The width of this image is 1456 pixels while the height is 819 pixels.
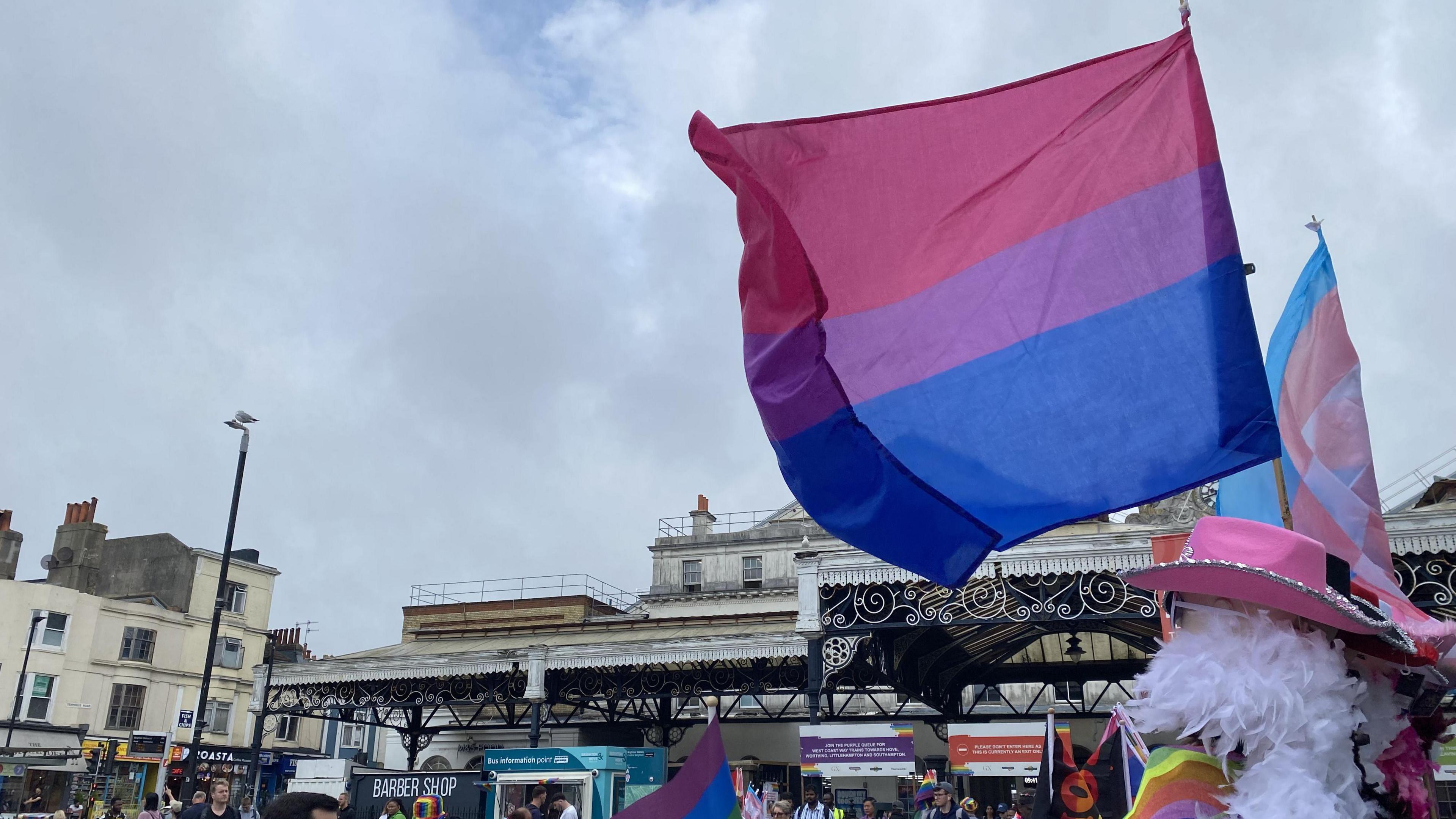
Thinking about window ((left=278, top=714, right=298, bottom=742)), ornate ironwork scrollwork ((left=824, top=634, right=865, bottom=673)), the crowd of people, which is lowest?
the crowd of people

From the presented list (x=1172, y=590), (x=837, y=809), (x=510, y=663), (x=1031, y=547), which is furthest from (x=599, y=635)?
(x=1172, y=590)

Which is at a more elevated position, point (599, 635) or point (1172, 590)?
point (599, 635)

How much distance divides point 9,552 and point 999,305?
42911mm

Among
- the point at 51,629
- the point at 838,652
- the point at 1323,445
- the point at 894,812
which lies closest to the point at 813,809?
the point at 838,652

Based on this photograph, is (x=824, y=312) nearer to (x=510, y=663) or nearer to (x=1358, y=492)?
(x=1358, y=492)

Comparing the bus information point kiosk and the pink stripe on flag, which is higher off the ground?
the pink stripe on flag

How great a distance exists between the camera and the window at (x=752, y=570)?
126 ft

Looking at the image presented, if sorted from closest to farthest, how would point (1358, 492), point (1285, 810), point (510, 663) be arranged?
point (1285, 810) < point (1358, 492) < point (510, 663)

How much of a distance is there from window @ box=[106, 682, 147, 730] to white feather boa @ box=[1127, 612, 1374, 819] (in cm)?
4216

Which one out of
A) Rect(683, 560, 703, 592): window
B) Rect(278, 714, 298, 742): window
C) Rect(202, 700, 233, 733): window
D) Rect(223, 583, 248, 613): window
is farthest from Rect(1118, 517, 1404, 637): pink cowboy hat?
Rect(278, 714, 298, 742): window

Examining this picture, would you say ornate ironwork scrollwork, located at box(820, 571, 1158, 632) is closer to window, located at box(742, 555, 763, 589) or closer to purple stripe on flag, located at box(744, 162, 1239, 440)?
purple stripe on flag, located at box(744, 162, 1239, 440)

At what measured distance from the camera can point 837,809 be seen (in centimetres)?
1596

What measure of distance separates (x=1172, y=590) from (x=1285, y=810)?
0.72 m

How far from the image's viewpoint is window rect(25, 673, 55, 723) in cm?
3491
